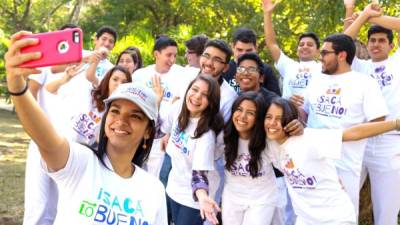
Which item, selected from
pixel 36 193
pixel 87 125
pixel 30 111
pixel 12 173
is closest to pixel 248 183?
pixel 87 125

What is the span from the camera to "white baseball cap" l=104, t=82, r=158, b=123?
6.26 ft

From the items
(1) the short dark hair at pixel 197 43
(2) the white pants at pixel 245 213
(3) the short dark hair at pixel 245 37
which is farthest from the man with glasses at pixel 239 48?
(2) the white pants at pixel 245 213

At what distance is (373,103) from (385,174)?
789 millimetres

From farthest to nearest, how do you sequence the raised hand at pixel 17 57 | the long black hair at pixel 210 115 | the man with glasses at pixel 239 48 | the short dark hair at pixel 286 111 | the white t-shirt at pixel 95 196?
the man with glasses at pixel 239 48 → the long black hair at pixel 210 115 → the short dark hair at pixel 286 111 → the white t-shirt at pixel 95 196 → the raised hand at pixel 17 57

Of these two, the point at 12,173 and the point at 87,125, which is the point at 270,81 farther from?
the point at 12,173

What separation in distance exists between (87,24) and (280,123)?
16.2 meters

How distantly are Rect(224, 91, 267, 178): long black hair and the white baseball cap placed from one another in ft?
5.39

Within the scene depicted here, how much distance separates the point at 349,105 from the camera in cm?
387

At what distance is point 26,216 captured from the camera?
4062mm

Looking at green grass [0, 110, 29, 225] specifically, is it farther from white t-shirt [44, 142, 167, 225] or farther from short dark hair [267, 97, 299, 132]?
white t-shirt [44, 142, 167, 225]

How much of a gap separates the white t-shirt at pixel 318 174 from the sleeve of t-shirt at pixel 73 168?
1.96m

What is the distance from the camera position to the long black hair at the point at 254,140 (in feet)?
11.5

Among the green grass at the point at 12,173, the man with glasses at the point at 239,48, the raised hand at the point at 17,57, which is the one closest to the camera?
the raised hand at the point at 17,57

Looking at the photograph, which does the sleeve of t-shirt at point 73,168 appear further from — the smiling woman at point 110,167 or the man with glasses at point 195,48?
the man with glasses at point 195,48
